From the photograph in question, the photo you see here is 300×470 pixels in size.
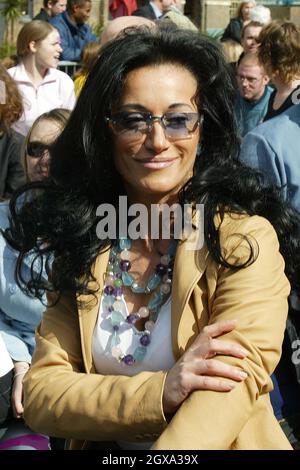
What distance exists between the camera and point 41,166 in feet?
13.5

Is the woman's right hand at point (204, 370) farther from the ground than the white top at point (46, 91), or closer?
farther from the ground

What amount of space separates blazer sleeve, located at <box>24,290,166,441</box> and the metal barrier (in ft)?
27.0

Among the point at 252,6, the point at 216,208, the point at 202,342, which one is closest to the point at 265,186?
the point at 216,208

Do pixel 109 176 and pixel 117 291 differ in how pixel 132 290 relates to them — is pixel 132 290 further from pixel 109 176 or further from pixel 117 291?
pixel 109 176

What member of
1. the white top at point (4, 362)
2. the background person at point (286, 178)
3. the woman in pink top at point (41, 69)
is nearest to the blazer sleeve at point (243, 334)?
the background person at point (286, 178)

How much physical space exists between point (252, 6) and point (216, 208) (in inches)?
342

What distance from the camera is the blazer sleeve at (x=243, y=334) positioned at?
7.62 ft

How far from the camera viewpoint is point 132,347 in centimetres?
263

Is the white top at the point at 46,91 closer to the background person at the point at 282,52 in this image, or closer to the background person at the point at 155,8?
the background person at the point at 155,8

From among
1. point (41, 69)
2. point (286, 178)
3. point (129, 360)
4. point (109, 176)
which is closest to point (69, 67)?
point (41, 69)

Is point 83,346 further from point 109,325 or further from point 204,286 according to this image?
point 204,286

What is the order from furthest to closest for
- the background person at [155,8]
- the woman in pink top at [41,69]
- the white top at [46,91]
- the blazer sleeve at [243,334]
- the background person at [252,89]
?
1. the background person at [155,8]
2. the woman in pink top at [41,69]
3. the white top at [46,91]
4. the background person at [252,89]
5. the blazer sleeve at [243,334]

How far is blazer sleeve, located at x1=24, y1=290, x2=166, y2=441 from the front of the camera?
2410 mm

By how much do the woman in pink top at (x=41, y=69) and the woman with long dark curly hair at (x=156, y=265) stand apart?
5.36 metres
